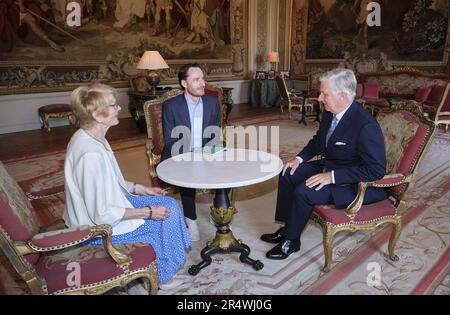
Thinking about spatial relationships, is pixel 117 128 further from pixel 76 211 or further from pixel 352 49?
pixel 352 49

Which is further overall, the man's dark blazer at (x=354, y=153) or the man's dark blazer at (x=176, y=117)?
the man's dark blazer at (x=176, y=117)

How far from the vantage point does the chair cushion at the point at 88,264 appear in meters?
1.53

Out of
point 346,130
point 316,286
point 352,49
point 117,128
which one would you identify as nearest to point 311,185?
point 346,130

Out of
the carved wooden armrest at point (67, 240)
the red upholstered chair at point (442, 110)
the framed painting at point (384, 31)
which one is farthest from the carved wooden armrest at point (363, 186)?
the framed painting at point (384, 31)

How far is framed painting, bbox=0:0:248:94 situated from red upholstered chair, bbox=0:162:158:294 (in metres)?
5.67

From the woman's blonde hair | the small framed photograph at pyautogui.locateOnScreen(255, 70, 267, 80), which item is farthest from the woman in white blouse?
the small framed photograph at pyautogui.locateOnScreen(255, 70, 267, 80)

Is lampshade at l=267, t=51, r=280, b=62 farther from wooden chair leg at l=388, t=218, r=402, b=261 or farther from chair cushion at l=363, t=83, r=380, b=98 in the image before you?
wooden chair leg at l=388, t=218, r=402, b=261

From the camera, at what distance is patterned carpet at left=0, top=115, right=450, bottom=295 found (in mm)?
2094

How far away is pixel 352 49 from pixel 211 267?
856 centimetres

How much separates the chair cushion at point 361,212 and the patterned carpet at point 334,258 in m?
0.35

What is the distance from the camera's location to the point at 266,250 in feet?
8.35

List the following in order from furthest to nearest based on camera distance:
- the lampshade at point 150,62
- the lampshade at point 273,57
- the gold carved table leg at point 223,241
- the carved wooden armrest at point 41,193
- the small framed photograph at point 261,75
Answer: the small framed photograph at point 261,75
the lampshade at point 273,57
the lampshade at point 150,62
the gold carved table leg at point 223,241
the carved wooden armrest at point 41,193

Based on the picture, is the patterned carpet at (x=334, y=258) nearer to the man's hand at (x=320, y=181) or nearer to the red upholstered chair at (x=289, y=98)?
the man's hand at (x=320, y=181)
